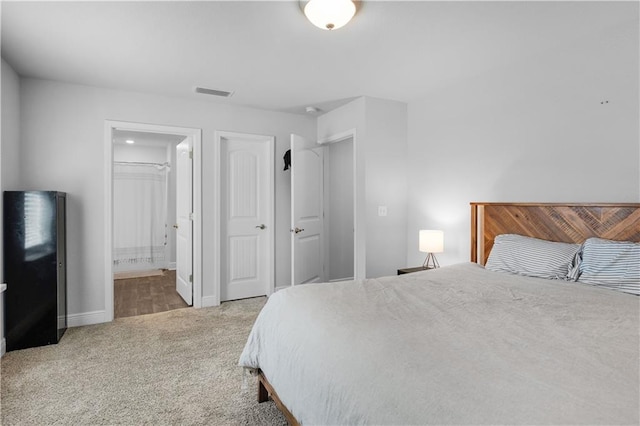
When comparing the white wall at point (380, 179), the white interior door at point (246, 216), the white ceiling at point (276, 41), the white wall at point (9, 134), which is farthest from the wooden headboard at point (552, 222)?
the white wall at point (9, 134)

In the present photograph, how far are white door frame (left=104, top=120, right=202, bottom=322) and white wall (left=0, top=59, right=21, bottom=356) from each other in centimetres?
68

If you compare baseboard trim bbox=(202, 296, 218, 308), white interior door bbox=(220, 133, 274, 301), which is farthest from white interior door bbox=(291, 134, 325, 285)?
baseboard trim bbox=(202, 296, 218, 308)

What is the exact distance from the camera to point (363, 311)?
1534 millimetres

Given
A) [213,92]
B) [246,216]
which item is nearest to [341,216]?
[246,216]

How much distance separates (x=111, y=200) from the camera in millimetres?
3432

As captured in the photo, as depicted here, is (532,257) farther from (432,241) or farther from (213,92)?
(213,92)

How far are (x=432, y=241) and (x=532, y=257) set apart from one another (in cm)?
97

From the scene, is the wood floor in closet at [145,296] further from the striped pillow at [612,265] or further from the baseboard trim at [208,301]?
the striped pillow at [612,265]

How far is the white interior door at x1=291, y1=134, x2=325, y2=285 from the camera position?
390cm

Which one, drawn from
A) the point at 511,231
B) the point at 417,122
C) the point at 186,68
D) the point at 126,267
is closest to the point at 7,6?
the point at 186,68

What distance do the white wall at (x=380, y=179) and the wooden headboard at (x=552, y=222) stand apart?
96 centimetres

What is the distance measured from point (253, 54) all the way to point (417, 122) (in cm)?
200

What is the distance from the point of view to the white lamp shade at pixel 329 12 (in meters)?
1.92

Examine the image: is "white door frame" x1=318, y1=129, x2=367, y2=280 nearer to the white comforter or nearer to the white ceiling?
the white ceiling
